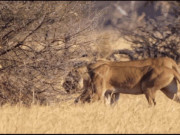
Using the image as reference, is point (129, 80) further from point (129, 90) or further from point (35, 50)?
point (35, 50)

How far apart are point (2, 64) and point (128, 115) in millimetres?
3061

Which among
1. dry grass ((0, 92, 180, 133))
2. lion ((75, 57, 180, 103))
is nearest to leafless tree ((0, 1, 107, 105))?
lion ((75, 57, 180, 103))

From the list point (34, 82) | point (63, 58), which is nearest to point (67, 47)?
point (63, 58)

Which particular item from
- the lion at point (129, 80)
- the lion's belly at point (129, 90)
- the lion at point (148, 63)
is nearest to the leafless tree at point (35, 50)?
the lion at point (148, 63)

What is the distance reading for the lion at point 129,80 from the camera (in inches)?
420

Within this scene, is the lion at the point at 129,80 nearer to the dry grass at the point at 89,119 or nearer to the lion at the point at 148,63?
the lion at the point at 148,63

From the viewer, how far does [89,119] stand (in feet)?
26.3

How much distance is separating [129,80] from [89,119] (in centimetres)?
321

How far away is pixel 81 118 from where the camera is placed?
8133mm

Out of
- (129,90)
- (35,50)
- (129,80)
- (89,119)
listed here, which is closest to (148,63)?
(129,80)

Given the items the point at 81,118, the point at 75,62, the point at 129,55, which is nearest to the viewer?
the point at 81,118

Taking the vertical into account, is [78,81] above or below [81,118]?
above

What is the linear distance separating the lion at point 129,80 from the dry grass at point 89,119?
1.42 meters

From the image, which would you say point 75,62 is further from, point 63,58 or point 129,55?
point 129,55
